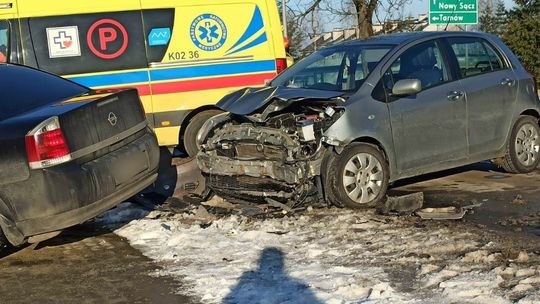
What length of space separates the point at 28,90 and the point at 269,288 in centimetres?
298

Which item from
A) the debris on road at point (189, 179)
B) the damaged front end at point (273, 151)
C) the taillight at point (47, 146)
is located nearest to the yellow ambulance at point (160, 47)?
the debris on road at point (189, 179)

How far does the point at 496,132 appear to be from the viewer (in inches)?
292

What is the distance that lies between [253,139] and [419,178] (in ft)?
8.61

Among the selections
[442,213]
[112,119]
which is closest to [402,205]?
[442,213]

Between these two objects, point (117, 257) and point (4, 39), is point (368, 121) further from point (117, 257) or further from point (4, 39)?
point (4, 39)

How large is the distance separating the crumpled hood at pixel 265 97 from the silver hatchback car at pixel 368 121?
0.02 metres

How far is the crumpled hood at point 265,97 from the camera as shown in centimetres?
636

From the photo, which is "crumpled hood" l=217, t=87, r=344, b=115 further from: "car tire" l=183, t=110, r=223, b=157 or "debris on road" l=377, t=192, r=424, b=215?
"car tire" l=183, t=110, r=223, b=157

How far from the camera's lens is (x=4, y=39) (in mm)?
8500

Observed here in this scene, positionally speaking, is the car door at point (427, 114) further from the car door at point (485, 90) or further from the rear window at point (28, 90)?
the rear window at point (28, 90)

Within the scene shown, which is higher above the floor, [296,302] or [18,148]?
[18,148]

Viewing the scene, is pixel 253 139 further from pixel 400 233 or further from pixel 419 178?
pixel 419 178

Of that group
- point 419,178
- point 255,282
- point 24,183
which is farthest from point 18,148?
point 419,178

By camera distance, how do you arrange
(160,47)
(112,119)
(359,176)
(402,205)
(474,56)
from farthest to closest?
1. (160,47)
2. (474,56)
3. (359,176)
4. (402,205)
5. (112,119)
